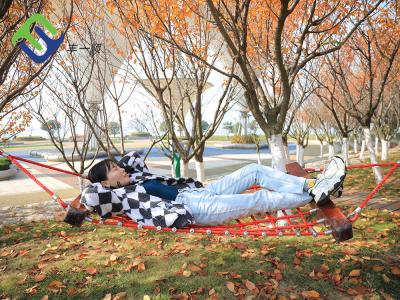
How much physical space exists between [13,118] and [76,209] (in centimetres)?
948

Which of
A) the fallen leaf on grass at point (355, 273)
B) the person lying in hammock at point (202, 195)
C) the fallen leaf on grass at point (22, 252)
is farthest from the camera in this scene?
the fallen leaf on grass at point (22, 252)

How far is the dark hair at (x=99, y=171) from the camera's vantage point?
3002mm

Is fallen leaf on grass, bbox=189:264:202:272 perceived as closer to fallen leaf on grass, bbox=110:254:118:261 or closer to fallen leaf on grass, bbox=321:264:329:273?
fallen leaf on grass, bbox=110:254:118:261

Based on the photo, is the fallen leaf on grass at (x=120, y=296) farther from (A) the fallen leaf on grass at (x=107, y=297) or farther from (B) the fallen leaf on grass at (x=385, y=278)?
(B) the fallen leaf on grass at (x=385, y=278)

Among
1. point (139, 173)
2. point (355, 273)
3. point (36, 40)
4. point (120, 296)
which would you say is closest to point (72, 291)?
point (120, 296)

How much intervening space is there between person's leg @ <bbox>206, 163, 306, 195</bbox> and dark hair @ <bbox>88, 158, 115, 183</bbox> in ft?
3.34

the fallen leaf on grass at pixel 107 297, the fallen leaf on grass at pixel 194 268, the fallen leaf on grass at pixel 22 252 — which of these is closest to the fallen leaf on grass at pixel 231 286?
the fallen leaf on grass at pixel 194 268

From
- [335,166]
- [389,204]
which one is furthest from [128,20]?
[389,204]

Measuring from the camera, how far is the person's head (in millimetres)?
3010

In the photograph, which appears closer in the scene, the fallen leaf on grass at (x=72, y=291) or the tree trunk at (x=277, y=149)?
A: the fallen leaf on grass at (x=72, y=291)

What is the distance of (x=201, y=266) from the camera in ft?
12.1

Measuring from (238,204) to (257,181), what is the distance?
0.39m

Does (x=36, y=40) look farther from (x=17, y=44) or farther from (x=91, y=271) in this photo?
(x=91, y=271)

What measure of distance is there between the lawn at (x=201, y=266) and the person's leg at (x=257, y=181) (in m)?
0.97
